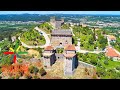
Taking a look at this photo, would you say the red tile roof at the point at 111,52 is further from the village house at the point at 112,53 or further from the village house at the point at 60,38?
the village house at the point at 60,38

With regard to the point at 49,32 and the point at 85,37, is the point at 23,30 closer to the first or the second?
the point at 49,32

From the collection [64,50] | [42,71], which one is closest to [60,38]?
[64,50]

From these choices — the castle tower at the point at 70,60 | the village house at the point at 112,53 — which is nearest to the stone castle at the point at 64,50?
the castle tower at the point at 70,60

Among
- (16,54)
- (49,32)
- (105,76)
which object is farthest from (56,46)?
(105,76)
